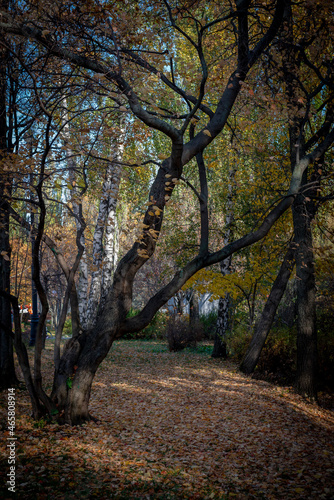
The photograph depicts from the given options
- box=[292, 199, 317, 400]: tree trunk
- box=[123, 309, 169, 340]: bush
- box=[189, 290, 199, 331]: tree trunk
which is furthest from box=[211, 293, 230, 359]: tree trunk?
box=[123, 309, 169, 340]: bush

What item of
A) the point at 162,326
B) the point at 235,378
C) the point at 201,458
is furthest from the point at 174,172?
the point at 162,326

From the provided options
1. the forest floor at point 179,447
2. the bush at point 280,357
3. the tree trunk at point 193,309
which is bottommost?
the forest floor at point 179,447

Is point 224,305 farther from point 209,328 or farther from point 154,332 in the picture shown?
point 154,332

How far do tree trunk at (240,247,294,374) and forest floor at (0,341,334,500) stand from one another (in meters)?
1.23

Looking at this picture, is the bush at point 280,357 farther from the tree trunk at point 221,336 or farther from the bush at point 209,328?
the bush at point 209,328

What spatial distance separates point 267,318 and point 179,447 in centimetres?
457

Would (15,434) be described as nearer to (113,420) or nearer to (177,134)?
(113,420)

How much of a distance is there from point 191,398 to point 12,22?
19.9 feet

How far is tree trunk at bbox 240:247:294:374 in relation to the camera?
26.8 feet

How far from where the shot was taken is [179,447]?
438cm

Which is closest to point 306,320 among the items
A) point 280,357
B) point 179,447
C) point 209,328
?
point 280,357

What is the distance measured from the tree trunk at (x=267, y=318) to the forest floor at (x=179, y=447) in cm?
123

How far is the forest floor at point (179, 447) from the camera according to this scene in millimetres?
3266

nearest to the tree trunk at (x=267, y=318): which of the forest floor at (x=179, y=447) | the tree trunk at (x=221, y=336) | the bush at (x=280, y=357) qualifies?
the bush at (x=280, y=357)
